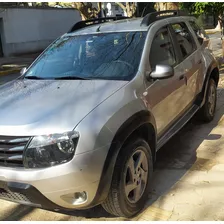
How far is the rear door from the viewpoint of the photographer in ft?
13.8

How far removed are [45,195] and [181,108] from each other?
2.26m

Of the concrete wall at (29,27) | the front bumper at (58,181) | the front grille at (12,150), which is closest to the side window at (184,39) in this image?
the front bumper at (58,181)

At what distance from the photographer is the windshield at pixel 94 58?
11.1ft

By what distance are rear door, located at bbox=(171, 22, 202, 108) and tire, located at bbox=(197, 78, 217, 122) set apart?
1.69 ft

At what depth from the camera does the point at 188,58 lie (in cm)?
435

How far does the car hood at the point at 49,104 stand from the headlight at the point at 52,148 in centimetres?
5

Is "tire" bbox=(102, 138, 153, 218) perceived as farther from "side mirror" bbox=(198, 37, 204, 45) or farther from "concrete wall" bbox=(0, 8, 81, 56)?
"concrete wall" bbox=(0, 8, 81, 56)

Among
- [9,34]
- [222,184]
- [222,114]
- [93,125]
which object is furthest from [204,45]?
[9,34]

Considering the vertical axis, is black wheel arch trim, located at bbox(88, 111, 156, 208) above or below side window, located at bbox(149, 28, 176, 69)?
below

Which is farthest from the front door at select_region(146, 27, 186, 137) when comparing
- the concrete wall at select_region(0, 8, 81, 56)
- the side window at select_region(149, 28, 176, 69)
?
the concrete wall at select_region(0, 8, 81, 56)

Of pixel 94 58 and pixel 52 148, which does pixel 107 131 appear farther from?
pixel 94 58

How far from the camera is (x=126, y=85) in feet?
9.95

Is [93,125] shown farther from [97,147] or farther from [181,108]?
[181,108]

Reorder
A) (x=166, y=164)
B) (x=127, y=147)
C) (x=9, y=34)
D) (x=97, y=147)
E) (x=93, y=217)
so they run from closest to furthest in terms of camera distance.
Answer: (x=97, y=147)
(x=127, y=147)
(x=93, y=217)
(x=166, y=164)
(x=9, y=34)
